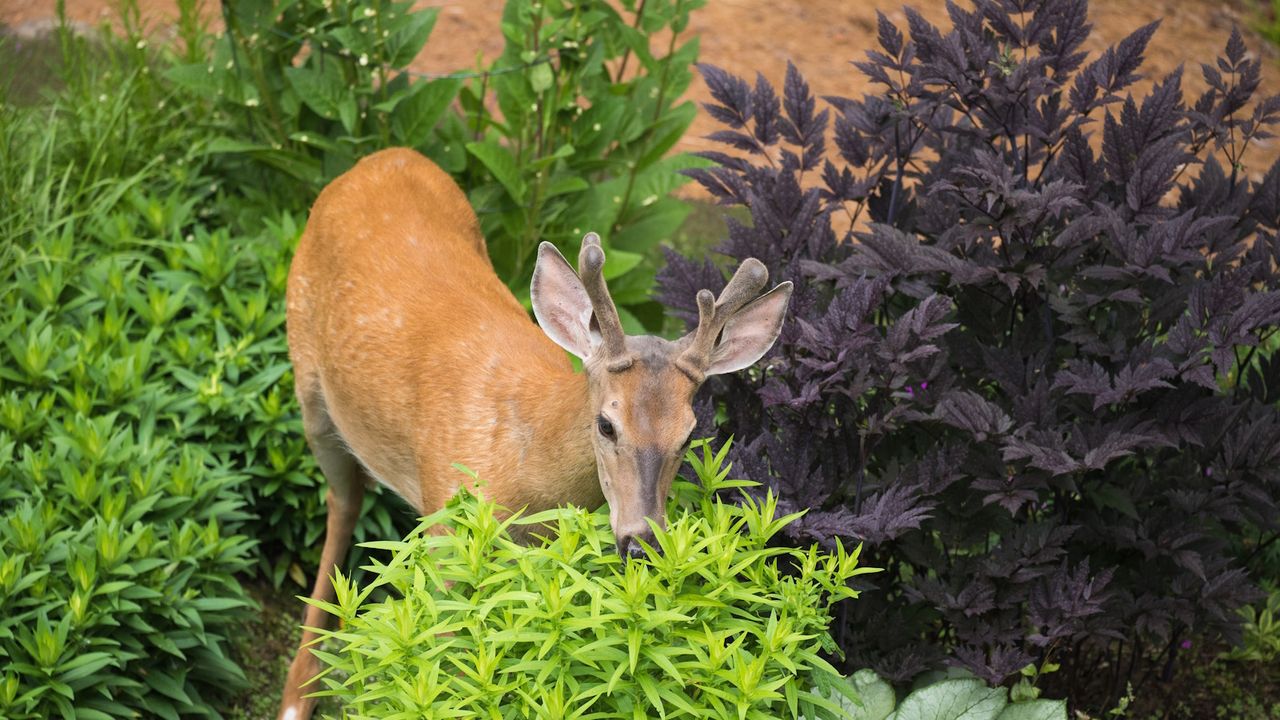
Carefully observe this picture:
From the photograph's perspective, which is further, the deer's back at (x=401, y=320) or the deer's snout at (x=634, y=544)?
the deer's back at (x=401, y=320)

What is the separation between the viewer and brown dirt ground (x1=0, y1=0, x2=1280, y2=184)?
9.38 m

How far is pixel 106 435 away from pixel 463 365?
1.56 meters

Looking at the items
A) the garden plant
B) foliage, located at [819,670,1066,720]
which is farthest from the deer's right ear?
foliage, located at [819,670,1066,720]

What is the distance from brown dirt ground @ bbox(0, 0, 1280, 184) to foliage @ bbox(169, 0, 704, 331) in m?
2.23

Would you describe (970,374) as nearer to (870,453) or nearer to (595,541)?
(870,453)

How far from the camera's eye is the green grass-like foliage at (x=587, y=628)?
9.66 ft

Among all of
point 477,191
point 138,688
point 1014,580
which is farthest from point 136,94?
point 1014,580

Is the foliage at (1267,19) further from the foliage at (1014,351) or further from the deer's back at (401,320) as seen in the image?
the deer's back at (401,320)

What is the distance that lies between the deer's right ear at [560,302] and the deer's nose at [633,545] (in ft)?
2.24

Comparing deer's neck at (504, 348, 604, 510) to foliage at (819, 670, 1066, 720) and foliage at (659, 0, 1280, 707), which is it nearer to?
foliage at (659, 0, 1280, 707)

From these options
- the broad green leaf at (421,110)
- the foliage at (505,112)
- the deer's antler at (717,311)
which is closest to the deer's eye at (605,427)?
the deer's antler at (717,311)

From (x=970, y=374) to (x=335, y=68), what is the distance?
3475mm

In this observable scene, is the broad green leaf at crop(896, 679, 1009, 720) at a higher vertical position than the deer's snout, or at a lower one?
lower

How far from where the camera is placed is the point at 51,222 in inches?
249
